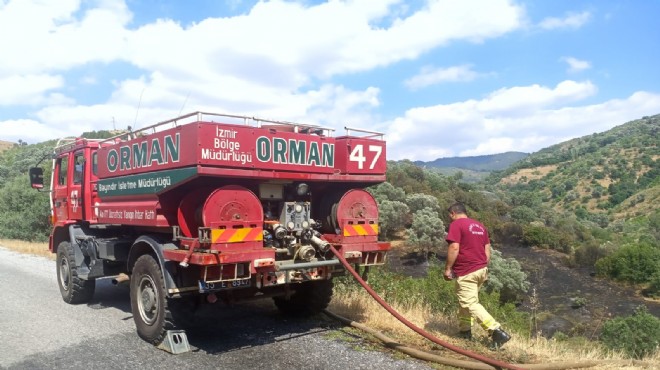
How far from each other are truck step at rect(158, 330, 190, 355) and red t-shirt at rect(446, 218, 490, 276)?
320cm

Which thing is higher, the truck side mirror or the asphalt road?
the truck side mirror

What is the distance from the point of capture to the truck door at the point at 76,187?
28.7 ft

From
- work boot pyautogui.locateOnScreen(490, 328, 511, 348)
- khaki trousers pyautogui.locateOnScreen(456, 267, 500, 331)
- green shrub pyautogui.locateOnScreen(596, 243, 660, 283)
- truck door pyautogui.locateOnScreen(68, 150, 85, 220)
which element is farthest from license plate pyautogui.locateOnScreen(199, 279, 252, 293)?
green shrub pyautogui.locateOnScreen(596, 243, 660, 283)

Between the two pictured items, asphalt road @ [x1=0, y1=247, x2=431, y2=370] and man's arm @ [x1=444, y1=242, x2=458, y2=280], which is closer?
asphalt road @ [x1=0, y1=247, x2=431, y2=370]

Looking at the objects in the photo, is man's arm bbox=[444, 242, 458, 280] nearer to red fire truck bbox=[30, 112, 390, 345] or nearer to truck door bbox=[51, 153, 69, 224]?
red fire truck bbox=[30, 112, 390, 345]

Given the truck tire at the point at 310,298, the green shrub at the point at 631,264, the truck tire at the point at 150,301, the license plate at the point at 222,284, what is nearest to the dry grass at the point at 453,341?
the truck tire at the point at 310,298

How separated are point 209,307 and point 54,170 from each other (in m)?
4.59

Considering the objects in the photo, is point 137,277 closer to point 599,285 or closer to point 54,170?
point 54,170

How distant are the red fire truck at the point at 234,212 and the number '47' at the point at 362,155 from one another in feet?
0.04

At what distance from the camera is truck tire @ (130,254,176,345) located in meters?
5.79

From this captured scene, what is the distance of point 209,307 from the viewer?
797 cm

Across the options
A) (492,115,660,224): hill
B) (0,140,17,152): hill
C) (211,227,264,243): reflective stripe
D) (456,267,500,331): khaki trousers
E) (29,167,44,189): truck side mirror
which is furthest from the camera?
(0,140,17,152): hill

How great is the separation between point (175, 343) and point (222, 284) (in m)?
0.99

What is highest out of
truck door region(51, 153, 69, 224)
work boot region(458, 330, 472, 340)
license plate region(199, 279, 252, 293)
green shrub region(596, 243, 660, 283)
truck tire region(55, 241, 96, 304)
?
truck door region(51, 153, 69, 224)
